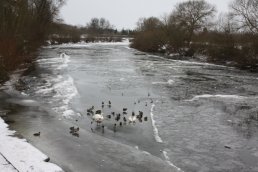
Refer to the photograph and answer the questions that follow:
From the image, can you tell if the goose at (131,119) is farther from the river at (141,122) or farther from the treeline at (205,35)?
the treeline at (205,35)

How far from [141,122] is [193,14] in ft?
174

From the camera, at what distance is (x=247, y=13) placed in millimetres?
39219

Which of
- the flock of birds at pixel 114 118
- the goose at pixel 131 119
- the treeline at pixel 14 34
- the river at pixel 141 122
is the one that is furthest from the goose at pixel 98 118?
the treeline at pixel 14 34

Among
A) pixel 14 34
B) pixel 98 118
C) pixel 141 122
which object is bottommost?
pixel 141 122

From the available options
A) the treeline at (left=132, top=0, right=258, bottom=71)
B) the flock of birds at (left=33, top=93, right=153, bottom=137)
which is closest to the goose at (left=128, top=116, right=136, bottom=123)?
the flock of birds at (left=33, top=93, right=153, bottom=137)

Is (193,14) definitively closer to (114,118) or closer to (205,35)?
(205,35)

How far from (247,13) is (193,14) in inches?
→ 998

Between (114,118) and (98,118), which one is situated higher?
(98,118)

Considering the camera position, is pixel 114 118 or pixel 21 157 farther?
pixel 114 118

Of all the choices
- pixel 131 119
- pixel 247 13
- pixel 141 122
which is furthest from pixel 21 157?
pixel 247 13

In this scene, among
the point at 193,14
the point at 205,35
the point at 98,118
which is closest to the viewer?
the point at 98,118

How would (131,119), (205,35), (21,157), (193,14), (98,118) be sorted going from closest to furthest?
(21,157) → (98,118) → (131,119) → (205,35) → (193,14)

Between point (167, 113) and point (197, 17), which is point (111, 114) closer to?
point (167, 113)

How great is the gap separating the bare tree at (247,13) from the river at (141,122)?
591 inches
